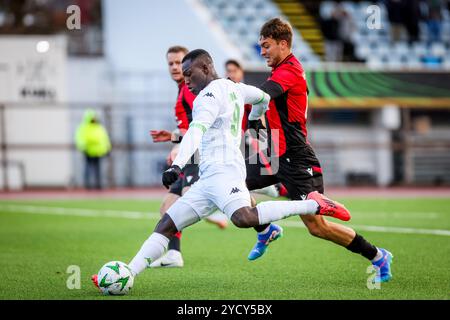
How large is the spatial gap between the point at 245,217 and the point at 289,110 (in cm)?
137

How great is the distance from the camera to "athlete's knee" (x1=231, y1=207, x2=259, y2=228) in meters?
6.88

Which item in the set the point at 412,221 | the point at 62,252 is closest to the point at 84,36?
the point at 412,221

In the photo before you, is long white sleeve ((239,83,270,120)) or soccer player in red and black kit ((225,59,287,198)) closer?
long white sleeve ((239,83,270,120))

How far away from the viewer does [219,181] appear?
7.02 m

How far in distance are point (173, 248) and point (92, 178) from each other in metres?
17.0

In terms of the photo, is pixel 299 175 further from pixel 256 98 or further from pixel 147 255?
pixel 147 255

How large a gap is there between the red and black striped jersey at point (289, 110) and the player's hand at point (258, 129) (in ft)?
0.47

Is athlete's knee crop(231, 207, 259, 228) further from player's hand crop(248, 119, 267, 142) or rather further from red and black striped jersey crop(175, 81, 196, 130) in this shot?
red and black striped jersey crop(175, 81, 196, 130)

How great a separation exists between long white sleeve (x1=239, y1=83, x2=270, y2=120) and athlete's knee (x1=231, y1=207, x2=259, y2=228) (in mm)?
961

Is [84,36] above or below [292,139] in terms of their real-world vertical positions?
above

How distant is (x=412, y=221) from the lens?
1423 centimetres

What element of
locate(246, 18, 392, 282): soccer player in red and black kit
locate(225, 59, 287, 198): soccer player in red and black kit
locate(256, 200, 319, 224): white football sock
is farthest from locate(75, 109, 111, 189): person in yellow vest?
locate(256, 200, 319, 224): white football sock

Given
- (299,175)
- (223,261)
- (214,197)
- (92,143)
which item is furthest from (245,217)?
(92,143)
